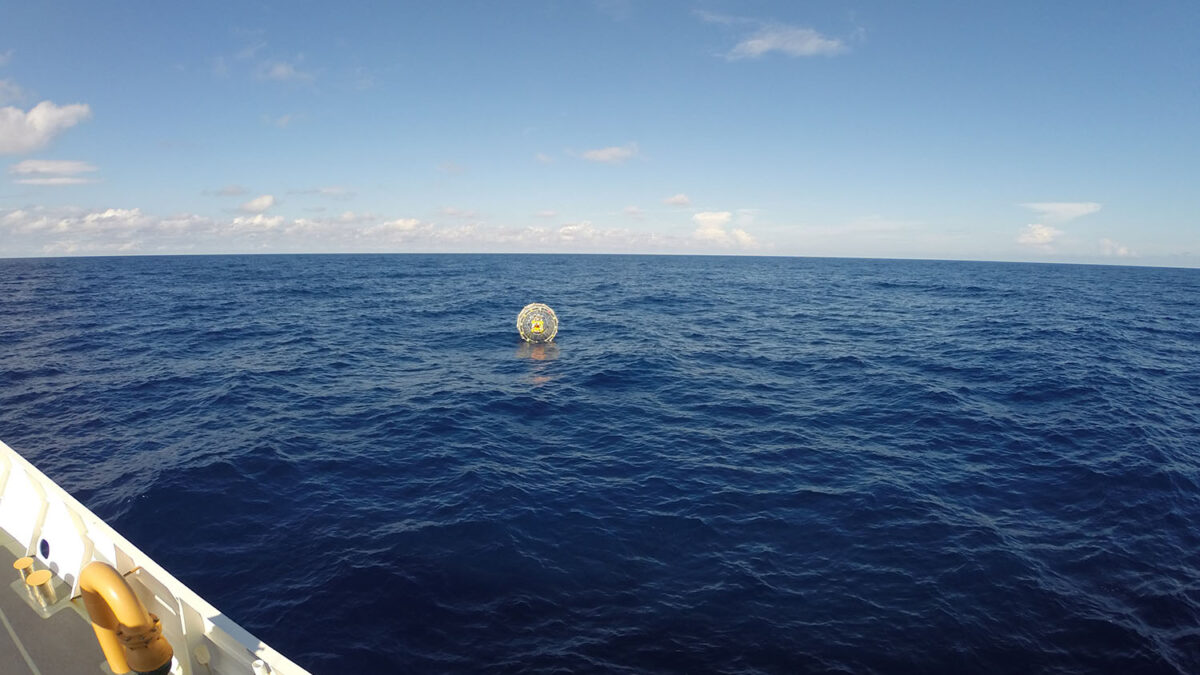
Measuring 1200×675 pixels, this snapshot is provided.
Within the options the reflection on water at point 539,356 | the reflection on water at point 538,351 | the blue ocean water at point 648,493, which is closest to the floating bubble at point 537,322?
the reflection on water at point 538,351

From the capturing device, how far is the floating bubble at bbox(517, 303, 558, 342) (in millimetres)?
40556

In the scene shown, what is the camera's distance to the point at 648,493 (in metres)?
19.7

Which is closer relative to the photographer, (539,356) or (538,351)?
(539,356)

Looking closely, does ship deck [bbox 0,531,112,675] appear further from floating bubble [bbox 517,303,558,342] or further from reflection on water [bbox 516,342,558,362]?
floating bubble [bbox 517,303,558,342]

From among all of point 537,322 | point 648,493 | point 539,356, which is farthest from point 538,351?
point 648,493

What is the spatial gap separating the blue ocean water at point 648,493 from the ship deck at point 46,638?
14.7 ft

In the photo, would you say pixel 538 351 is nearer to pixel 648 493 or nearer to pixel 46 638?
pixel 648 493

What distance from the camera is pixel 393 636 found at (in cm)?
1300

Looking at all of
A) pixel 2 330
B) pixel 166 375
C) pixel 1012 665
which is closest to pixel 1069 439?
pixel 1012 665

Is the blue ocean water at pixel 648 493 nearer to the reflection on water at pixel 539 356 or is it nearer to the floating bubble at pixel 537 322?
the reflection on water at pixel 539 356

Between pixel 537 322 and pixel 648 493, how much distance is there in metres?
22.8

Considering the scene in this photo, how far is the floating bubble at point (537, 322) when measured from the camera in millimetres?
40556

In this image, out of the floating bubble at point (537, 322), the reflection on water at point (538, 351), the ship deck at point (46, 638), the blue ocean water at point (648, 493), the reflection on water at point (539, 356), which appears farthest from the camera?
the floating bubble at point (537, 322)

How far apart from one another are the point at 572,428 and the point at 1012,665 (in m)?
17.3
